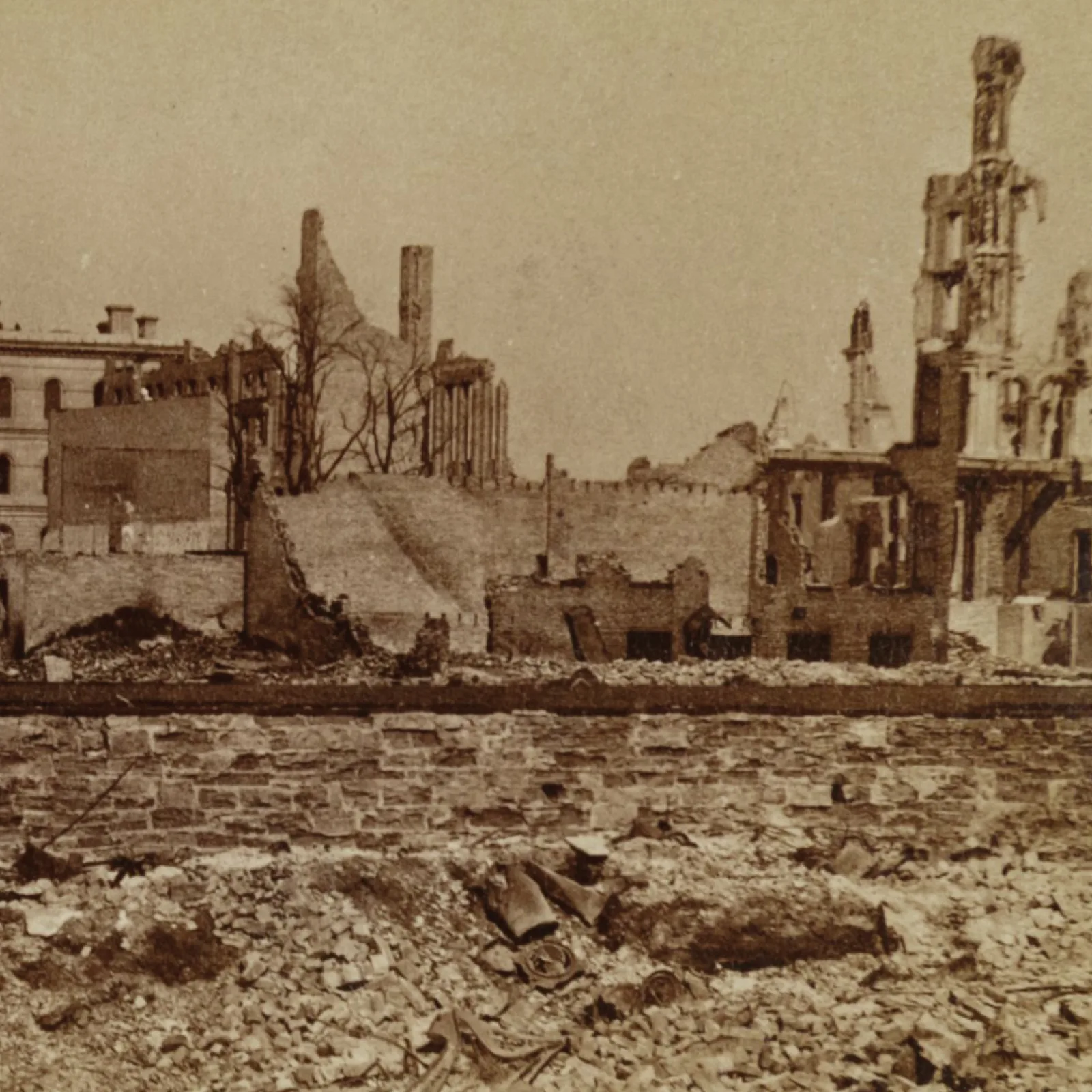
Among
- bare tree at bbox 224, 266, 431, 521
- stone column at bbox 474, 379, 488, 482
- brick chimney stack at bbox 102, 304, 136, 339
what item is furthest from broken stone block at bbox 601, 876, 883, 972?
brick chimney stack at bbox 102, 304, 136, 339

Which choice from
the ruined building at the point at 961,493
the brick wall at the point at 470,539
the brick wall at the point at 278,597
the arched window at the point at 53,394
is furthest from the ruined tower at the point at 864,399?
the arched window at the point at 53,394

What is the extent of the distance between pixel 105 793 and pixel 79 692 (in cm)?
65

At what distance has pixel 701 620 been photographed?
16938 millimetres

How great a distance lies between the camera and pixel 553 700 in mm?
7613

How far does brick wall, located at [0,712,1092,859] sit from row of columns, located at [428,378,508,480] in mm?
11339

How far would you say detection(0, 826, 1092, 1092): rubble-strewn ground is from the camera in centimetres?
612

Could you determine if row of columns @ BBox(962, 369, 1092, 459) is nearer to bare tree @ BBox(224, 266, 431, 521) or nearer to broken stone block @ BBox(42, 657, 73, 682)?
bare tree @ BBox(224, 266, 431, 521)

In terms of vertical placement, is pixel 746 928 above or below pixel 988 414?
below

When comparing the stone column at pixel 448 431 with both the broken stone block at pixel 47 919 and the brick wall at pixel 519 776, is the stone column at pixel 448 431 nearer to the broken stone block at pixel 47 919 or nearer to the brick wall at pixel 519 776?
the brick wall at pixel 519 776

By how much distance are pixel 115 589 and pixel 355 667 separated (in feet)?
13.3

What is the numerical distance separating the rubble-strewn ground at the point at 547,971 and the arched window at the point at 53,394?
22.1 m

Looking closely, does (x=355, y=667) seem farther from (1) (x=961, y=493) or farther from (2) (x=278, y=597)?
(1) (x=961, y=493)

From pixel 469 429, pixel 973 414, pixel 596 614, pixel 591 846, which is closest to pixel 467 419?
pixel 469 429

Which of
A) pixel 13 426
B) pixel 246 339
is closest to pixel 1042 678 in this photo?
pixel 246 339
